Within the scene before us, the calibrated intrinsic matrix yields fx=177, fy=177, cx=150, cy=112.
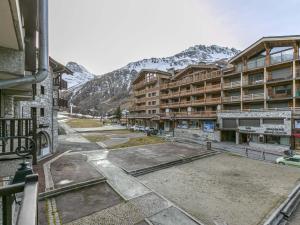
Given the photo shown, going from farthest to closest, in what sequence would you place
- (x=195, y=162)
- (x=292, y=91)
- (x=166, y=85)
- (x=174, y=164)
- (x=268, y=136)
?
(x=166, y=85)
(x=268, y=136)
(x=292, y=91)
(x=195, y=162)
(x=174, y=164)

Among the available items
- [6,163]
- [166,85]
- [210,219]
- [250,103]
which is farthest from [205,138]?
[6,163]

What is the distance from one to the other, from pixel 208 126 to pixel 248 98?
10181mm

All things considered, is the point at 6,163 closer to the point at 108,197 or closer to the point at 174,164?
the point at 108,197

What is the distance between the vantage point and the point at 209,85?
3975 cm

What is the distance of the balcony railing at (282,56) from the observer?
2743 cm

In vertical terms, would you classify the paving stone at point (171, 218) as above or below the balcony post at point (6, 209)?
below

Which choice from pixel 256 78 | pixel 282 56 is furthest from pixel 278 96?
pixel 282 56

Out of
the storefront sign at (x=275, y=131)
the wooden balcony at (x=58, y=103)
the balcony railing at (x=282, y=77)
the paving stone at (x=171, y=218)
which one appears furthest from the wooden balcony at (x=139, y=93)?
the paving stone at (x=171, y=218)

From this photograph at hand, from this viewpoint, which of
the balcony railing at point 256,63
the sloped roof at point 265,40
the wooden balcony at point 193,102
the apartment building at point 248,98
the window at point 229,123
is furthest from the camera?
the wooden balcony at point 193,102

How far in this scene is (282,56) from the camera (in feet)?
92.9

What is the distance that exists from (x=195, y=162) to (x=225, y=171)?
3.96 m

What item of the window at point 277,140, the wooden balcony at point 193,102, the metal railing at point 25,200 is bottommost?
the window at point 277,140

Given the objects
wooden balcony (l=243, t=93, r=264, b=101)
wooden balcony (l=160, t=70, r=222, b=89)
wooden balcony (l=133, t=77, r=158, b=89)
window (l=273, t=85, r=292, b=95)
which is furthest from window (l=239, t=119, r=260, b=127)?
wooden balcony (l=133, t=77, r=158, b=89)

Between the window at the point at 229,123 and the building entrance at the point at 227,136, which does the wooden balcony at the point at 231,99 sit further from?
the building entrance at the point at 227,136
